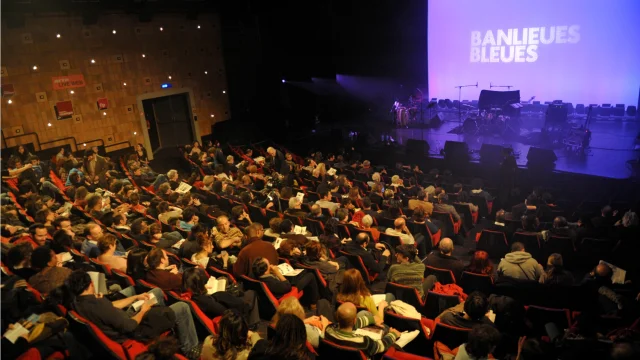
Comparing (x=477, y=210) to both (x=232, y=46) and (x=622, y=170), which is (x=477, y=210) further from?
(x=232, y=46)

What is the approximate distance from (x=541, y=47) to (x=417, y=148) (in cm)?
499

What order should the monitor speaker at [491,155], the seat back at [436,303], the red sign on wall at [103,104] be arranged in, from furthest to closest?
the red sign on wall at [103,104] < the monitor speaker at [491,155] < the seat back at [436,303]

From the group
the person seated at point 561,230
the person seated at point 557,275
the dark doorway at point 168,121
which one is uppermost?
the dark doorway at point 168,121

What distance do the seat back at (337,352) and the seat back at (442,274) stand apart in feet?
5.93

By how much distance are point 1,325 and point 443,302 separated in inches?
145

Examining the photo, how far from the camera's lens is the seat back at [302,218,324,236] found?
6496mm

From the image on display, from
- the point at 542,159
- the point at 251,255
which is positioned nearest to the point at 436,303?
the point at 251,255

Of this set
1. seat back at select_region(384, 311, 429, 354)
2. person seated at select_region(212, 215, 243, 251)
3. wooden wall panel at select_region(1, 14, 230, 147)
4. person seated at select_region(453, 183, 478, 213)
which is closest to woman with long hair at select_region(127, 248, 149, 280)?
person seated at select_region(212, 215, 243, 251)

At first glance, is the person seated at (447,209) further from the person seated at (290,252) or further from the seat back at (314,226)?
the person seated at (290,252)

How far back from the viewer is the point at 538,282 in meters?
4.48

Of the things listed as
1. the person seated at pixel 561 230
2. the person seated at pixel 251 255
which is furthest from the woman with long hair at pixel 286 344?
the person seated at pixel 561 230

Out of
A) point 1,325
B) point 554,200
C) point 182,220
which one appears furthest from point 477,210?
point 1,325

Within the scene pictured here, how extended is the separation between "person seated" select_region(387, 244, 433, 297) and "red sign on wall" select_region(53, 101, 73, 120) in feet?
35.7

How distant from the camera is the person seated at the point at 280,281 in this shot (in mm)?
4531
